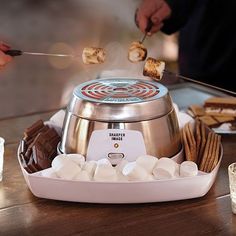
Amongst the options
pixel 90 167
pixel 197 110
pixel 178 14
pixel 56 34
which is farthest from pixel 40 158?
pixel 56 34

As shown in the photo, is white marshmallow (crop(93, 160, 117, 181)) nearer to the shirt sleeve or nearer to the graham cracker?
the graham cracker

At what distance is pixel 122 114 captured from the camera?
1300mm

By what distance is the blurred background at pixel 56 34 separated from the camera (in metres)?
4.53

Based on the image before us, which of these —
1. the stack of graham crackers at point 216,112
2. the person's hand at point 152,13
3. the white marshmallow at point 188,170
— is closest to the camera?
the white marshmallow at point 188,170

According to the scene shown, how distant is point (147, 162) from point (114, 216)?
0.15 meters

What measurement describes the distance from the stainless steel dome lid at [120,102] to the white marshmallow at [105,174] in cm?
16

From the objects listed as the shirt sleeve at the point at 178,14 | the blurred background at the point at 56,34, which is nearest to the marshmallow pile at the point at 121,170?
the shirt sleeve at the point at 178,14

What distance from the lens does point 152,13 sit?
80.3 inches

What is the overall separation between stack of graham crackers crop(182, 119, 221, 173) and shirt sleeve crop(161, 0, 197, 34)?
91cm

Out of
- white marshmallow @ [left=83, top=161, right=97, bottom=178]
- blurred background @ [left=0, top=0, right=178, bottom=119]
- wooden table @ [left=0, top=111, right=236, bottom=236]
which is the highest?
white marshmallow @ [left=83, top=161, right=97, bottom=178]

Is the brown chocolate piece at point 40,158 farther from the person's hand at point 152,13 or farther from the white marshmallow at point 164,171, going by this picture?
the person's hand at point 152,13

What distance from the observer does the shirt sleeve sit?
230 centimetres

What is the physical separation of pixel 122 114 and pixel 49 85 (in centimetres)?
327

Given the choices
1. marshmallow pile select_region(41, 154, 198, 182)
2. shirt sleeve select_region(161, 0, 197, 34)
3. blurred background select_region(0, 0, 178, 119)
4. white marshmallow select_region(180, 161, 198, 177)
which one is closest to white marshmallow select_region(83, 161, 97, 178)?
marshmallow pile select_region(41, 154, 198, 182)
